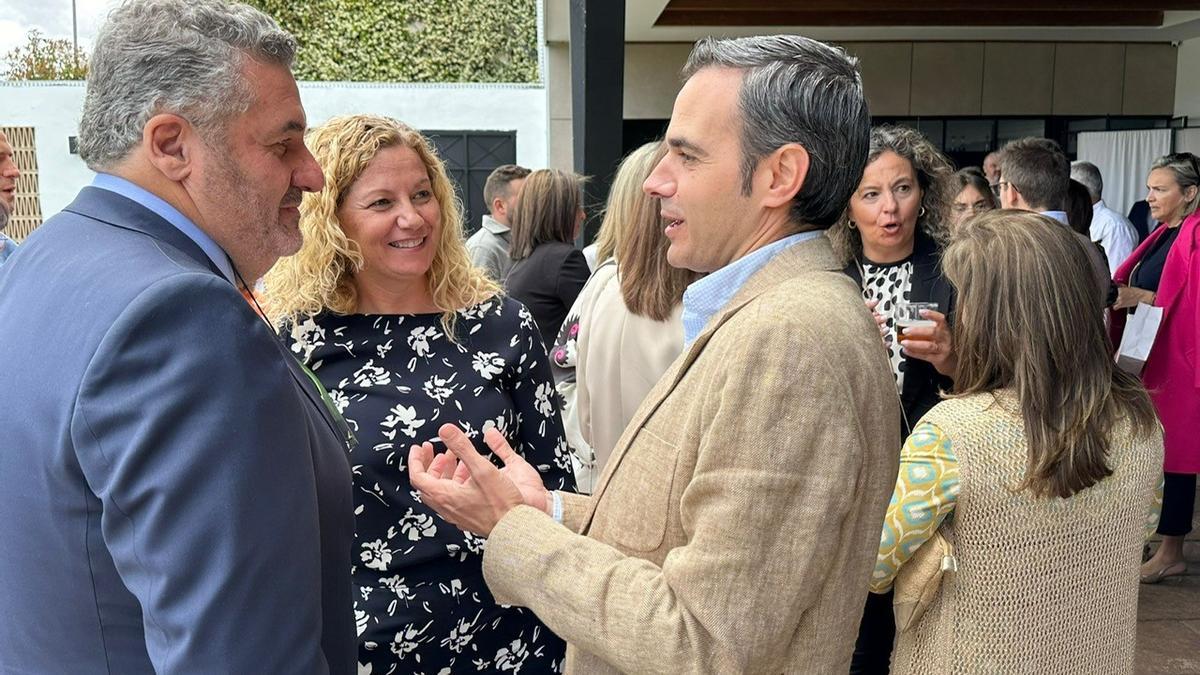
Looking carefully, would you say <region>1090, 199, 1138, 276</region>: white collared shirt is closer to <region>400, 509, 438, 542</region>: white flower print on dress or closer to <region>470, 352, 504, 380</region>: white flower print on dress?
<region>470, 352, 504, 380</region>: white flower print on dress

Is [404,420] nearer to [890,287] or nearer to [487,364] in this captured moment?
[487,364]

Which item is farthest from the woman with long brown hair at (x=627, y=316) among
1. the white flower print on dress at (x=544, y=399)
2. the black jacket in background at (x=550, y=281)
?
the black jacket in background at (x=550, y=281)

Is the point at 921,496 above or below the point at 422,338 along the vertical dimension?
below

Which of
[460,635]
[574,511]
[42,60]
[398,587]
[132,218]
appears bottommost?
[460,635]

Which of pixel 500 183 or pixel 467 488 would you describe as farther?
pixel 500 183

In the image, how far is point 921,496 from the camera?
1.94 metres

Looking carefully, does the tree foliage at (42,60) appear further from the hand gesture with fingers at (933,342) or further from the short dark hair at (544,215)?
the hand gesture with fingers at (933,342)

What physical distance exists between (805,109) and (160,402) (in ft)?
3.06

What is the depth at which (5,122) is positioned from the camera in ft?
48.8

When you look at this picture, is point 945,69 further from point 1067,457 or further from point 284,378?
point 284,378

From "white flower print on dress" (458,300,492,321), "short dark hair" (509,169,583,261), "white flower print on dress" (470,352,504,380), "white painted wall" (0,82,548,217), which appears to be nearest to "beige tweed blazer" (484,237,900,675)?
"white flower print on dress" (470,352,504,380)

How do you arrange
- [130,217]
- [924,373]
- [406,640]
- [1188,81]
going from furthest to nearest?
[1188,81] < [924,373] < [406,640] < [130,217]

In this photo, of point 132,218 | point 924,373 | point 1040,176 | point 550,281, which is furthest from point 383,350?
point 1040,176

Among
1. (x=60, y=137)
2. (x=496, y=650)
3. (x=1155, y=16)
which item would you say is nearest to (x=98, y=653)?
(x=496, y=650)
